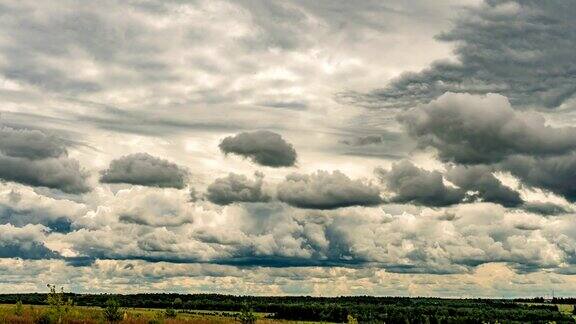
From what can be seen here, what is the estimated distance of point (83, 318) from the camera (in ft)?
302

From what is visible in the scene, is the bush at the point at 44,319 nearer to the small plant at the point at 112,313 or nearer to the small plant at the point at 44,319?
the small plant at the point at 44,319

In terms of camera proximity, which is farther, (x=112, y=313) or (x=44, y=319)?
(x=112, y=313)

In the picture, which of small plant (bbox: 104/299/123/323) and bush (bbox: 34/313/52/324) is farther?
small plant (bbox: 104/299/123/323)

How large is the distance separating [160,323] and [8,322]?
21868 millimetres

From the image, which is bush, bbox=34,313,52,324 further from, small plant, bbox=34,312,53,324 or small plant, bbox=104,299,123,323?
small plant, bbox=104,299,123,323

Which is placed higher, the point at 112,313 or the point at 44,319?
the point at 112,313

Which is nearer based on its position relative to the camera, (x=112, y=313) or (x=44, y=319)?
(x=44, y=319)

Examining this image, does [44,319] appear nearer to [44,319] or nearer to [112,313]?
[44,319]

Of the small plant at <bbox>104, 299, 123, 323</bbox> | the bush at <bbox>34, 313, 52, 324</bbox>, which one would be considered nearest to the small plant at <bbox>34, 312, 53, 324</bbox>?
the bush at <bbox>34, 313, 52, 324</bbox>

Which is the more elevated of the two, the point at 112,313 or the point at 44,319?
the point at 112,313

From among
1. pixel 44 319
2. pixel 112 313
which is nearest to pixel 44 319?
pixel 44 319

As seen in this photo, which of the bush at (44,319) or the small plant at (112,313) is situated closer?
the bush at (44,319)

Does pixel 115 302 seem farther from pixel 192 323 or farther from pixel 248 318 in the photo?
pixel 248 318

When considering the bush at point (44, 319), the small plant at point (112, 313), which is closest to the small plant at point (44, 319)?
Answer: the bush at point (44, 319)
